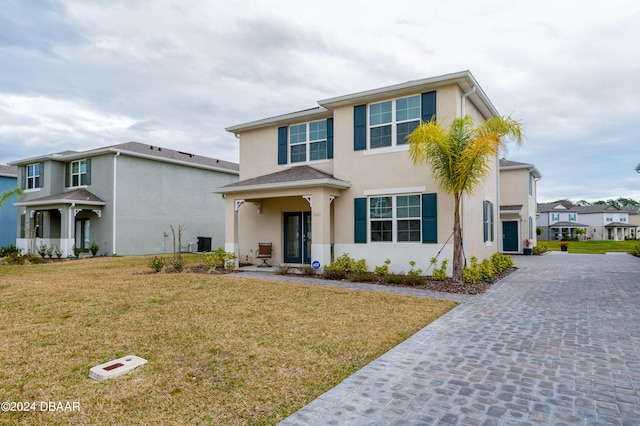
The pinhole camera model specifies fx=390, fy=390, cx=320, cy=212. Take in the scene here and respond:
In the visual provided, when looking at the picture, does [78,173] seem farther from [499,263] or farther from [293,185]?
[499,263]

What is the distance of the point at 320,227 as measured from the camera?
41.9 feet

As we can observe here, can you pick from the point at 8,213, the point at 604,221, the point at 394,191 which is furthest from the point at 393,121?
the point at 604,221

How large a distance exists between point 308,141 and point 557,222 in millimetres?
53421

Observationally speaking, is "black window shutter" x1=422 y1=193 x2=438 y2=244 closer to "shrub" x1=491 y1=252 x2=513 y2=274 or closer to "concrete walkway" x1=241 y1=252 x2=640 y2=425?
"shrub" x1=491 y1=252 x2=513 y2=274

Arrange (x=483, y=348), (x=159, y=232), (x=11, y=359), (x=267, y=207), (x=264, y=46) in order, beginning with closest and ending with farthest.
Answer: (x=11, y=359), (x=483, y=348), (x=264, y=46), (x=267, y=207), (x=159, y=232)

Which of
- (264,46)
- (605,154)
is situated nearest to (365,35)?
(264,46)

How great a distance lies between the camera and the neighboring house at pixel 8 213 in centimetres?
2764

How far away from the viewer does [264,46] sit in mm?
14234

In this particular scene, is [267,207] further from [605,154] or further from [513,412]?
[605,154]

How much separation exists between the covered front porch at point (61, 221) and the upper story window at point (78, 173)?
0.80m

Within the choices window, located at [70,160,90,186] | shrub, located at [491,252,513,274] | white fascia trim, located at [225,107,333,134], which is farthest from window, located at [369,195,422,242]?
window, located at [70,160,90,186]

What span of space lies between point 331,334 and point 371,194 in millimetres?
7570

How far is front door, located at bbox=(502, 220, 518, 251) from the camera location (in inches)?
1014

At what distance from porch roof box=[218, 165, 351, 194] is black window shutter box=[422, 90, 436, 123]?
3299 mm
